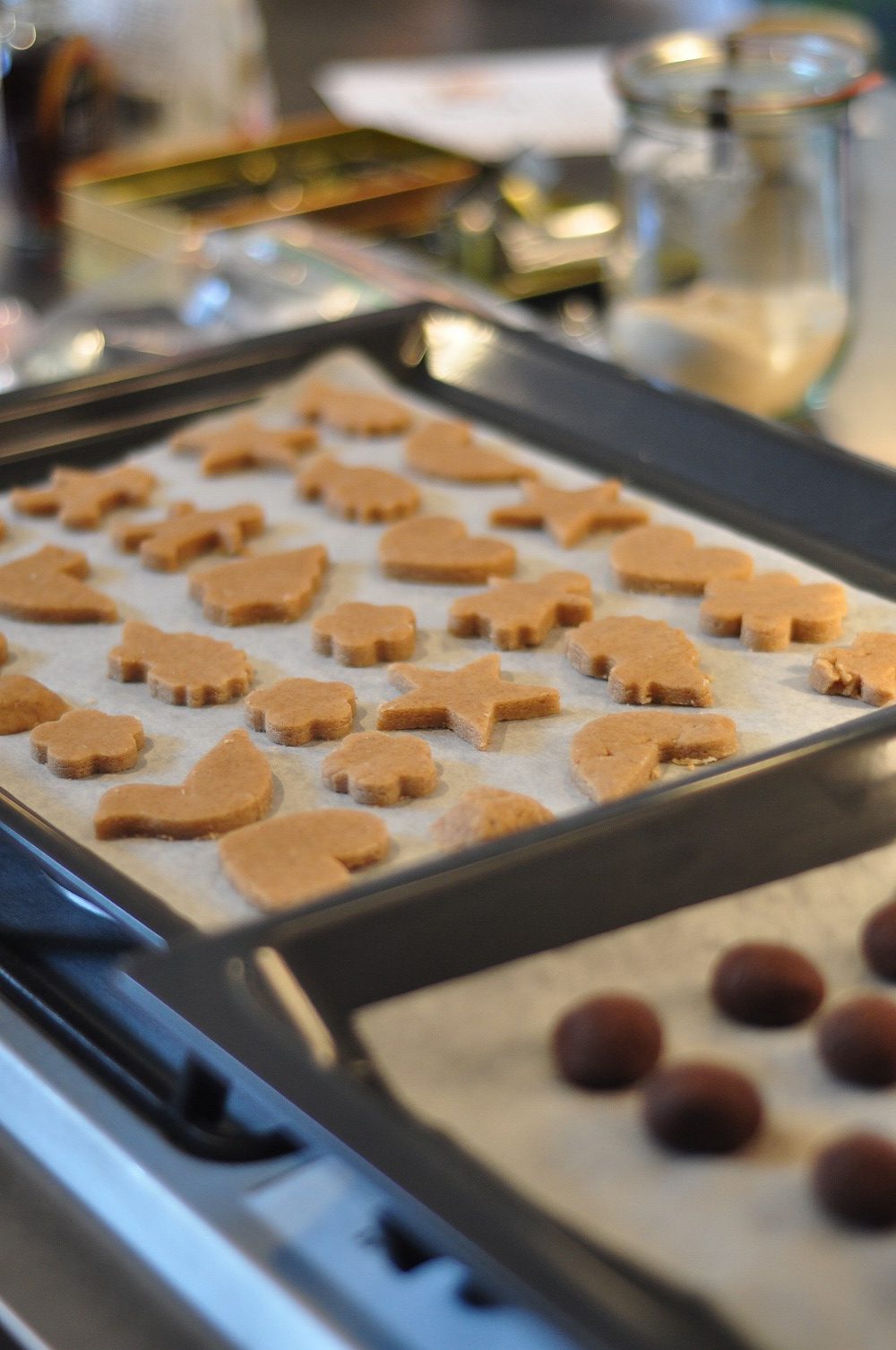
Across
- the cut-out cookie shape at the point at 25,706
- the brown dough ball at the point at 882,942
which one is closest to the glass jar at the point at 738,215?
the cut-out cookie shape at the point at 25,706

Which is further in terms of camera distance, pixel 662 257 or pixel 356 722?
pixel 662 257

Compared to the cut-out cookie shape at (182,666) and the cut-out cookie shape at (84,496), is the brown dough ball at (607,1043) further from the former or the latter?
the cut-out cookie shape at (84,496)

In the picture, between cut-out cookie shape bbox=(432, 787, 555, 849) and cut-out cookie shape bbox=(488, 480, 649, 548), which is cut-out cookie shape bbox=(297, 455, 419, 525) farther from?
cut-out cookie shape bbox=(432, 787, 555, 849)

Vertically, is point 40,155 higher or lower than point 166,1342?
higher

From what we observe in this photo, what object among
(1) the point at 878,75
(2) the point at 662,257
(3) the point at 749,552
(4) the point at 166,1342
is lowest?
(4) the point at 166,1342

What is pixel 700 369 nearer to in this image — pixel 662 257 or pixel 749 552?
pixel 662 257

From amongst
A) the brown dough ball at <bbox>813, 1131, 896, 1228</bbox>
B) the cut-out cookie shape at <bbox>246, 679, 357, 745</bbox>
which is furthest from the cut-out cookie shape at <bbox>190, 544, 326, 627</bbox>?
the brown dough ball at <bbox>813, 1131, 896, 1228</bbox>

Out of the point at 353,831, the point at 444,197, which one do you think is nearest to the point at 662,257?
the point at 444,197
